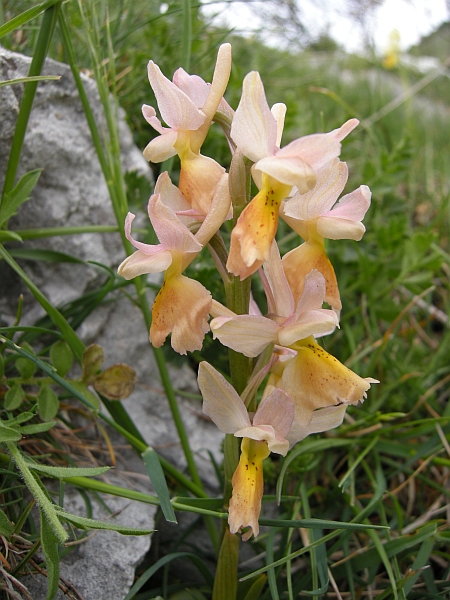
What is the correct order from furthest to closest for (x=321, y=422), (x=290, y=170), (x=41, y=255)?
(x=41, y=255), (x=321, y=422), (x=290, y=170)

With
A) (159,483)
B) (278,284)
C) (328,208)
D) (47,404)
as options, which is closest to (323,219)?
(328,208)

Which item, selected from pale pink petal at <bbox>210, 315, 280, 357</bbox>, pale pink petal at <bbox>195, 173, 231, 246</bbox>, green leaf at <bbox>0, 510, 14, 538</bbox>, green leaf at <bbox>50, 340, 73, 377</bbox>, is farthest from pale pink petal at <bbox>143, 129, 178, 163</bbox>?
green leaf at <bbox>0, 510, 14, 538</bbox>

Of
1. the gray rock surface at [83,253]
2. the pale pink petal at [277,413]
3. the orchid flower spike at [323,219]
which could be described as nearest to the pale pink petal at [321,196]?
the orchid flower spike at [323,219]

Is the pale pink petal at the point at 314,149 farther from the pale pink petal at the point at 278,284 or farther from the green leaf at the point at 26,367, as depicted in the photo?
the green leaf at the point at 26,367

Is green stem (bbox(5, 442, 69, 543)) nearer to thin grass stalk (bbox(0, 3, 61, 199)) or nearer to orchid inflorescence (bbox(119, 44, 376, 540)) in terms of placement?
orchid inflorescence (bbox(119, 44, 376, 540))

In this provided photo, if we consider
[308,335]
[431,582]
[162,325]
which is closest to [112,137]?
[162,325]

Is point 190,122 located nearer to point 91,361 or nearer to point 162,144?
point 162,144
